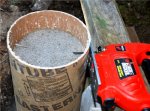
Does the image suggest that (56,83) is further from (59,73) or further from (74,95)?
(74,95)

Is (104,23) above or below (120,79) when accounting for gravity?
above

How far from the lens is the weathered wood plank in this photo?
242 centimetres

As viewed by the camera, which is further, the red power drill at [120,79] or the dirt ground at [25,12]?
the dirt ground at [25,12]

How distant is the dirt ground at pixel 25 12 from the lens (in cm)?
250

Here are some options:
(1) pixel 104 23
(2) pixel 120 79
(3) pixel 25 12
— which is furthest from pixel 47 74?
(3) pixel 25 12

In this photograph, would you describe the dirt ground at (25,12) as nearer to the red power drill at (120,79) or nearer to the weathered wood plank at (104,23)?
the weathered wood plank at (104,23)

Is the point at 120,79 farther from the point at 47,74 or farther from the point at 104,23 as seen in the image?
the point at 104,23

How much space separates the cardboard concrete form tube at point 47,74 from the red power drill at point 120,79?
13cm

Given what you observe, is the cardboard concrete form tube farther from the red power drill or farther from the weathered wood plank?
the weathered wood plank

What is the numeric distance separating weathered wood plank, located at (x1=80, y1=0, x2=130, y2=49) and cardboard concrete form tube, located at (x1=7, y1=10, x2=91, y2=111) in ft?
1.25

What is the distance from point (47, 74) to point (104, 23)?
93cm

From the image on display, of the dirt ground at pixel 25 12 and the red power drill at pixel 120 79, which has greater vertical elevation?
the dirt ground at pixel 25 12

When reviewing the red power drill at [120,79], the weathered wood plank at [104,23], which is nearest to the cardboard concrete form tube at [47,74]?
the red power drill at [120,79]

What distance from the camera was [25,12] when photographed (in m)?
2.94
